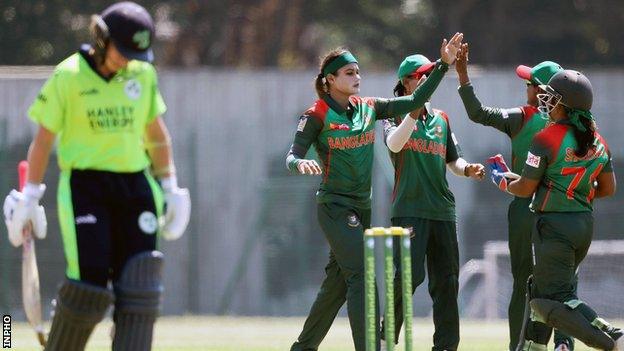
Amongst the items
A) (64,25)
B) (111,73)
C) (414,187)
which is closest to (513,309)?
(414,187)

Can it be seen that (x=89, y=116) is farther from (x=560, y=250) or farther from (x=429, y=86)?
(x=560, y=250)

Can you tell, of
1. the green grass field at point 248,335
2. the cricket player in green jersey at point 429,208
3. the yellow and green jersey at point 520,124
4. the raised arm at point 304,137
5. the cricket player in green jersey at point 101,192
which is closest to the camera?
the cricket player in green jersey at point 101,192

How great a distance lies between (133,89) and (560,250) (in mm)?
3056

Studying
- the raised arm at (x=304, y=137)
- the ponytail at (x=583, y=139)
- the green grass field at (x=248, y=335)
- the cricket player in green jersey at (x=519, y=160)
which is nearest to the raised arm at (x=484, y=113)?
the cricket player in green jersey at (x=519, y=160)

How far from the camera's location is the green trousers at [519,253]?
9922 millimetres

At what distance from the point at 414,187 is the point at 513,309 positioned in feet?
3.93

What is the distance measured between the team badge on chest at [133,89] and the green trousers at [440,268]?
282 cm

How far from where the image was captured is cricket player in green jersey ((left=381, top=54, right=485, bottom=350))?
9.57 m

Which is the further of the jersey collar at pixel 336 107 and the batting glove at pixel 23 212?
the jersey collar at pixel 336 107

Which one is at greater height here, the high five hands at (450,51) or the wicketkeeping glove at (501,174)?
the high five hands at (450,51)

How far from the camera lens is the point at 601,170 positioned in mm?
9102

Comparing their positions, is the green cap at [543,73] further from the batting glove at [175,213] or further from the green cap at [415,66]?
the batting glove at [175,213]

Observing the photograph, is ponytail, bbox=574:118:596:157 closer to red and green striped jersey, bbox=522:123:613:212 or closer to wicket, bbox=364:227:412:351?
red and green striped jersey, bbox=522:123:613:212

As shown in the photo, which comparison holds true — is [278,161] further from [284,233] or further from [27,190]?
[27,190]
